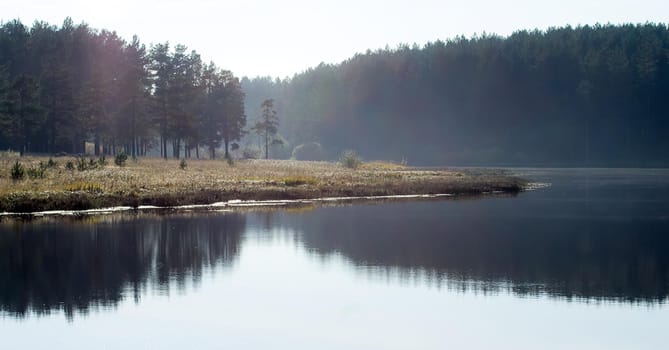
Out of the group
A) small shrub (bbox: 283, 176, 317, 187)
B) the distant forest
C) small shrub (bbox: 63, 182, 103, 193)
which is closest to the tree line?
the distant forest

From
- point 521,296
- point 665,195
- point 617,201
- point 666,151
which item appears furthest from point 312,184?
point 666,151

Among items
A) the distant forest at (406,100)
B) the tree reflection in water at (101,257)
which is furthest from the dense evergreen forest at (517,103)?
the tree reflection in water at (101,257)

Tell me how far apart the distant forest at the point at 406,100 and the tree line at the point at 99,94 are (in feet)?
0.75

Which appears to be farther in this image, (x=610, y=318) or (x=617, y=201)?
(x=617, y=201)

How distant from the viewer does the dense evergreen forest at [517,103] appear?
155500 mm

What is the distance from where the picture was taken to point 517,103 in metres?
169

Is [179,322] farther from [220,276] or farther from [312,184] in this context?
[312,184]

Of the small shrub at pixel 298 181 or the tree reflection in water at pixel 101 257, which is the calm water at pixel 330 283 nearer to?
the tree reflection in water at pixel 101 257

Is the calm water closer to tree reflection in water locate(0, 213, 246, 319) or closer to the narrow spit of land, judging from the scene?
tree reflection in water locate(0, 213, 246, 319)

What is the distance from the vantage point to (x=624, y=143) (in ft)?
502

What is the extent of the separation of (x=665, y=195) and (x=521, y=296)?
46533 mm

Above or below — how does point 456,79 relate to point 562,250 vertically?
above

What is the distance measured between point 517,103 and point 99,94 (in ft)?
318

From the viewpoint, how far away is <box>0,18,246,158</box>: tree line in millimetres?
93438
